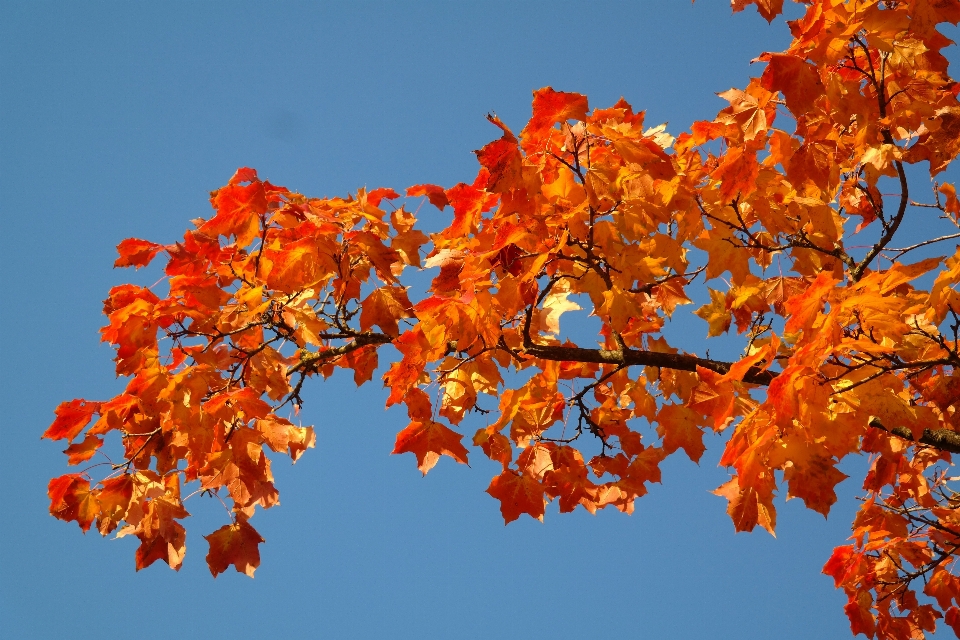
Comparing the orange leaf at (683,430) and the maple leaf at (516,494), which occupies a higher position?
the orange leaf at (683,430)

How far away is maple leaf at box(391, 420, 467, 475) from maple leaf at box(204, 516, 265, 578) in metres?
0.93

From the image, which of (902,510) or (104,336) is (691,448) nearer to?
(902,510)

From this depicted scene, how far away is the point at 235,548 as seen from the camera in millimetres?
4172

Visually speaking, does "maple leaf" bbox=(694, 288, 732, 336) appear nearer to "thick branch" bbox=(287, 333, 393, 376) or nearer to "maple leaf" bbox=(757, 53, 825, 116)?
"maple leaf" bbox=(757, 53, 825, 116)

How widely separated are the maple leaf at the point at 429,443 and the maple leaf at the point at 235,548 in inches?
36.6

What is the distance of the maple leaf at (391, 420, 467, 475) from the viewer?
404 cm

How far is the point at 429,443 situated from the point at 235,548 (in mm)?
1188

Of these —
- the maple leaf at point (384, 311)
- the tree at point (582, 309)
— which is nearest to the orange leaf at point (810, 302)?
the tree at point (582, 309)

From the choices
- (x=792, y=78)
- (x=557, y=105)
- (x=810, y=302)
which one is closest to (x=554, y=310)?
(x=557, y=105)

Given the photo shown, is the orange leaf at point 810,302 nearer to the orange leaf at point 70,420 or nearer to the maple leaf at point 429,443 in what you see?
the maple leaf at point 429,443

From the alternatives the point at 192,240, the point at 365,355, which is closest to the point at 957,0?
the point at 365,355

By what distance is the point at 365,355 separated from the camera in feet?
15.6

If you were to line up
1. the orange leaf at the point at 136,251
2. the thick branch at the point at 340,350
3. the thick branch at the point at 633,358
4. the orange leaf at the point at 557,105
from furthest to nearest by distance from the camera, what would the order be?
the thick branch at the point at 340,350, the orange leaf at the point at 136,251, the thick branch at the point at 633,358, the orange leaf at the point at 557,105

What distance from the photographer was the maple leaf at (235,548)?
4129mm
